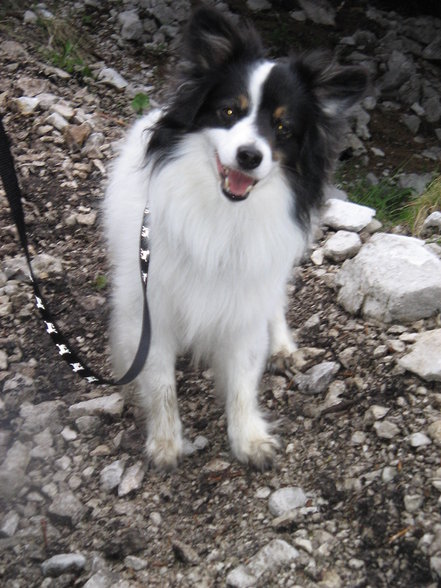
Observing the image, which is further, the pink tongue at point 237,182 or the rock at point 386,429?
the rock at point 386,429

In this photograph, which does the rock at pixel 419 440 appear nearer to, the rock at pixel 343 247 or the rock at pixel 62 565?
the rock at pixel 62 565

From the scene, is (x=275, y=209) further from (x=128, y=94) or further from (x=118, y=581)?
(x=128, y=94)

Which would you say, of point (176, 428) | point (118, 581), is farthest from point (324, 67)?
point (118, 581)

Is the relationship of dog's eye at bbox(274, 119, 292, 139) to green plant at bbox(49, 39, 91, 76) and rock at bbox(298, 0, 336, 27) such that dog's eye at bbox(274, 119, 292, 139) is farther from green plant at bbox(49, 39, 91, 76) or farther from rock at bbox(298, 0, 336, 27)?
rock at bbox(298, 0, 336, 27)

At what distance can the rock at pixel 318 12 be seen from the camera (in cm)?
664

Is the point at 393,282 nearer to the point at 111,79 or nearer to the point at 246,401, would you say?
the point at 246,401

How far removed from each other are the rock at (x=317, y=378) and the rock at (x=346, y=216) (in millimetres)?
1032

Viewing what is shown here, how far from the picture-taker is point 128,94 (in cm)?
529

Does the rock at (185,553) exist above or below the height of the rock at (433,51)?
Answer: below

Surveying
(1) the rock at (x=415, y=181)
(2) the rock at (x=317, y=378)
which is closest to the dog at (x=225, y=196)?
(2) the rock at (x=317, y=378)

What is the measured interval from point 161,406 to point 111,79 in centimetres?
333

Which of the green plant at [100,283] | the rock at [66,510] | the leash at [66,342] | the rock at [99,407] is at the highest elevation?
the leash at [66,342]

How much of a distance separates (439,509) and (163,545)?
91cm

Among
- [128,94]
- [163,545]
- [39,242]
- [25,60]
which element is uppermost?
[25,60]
